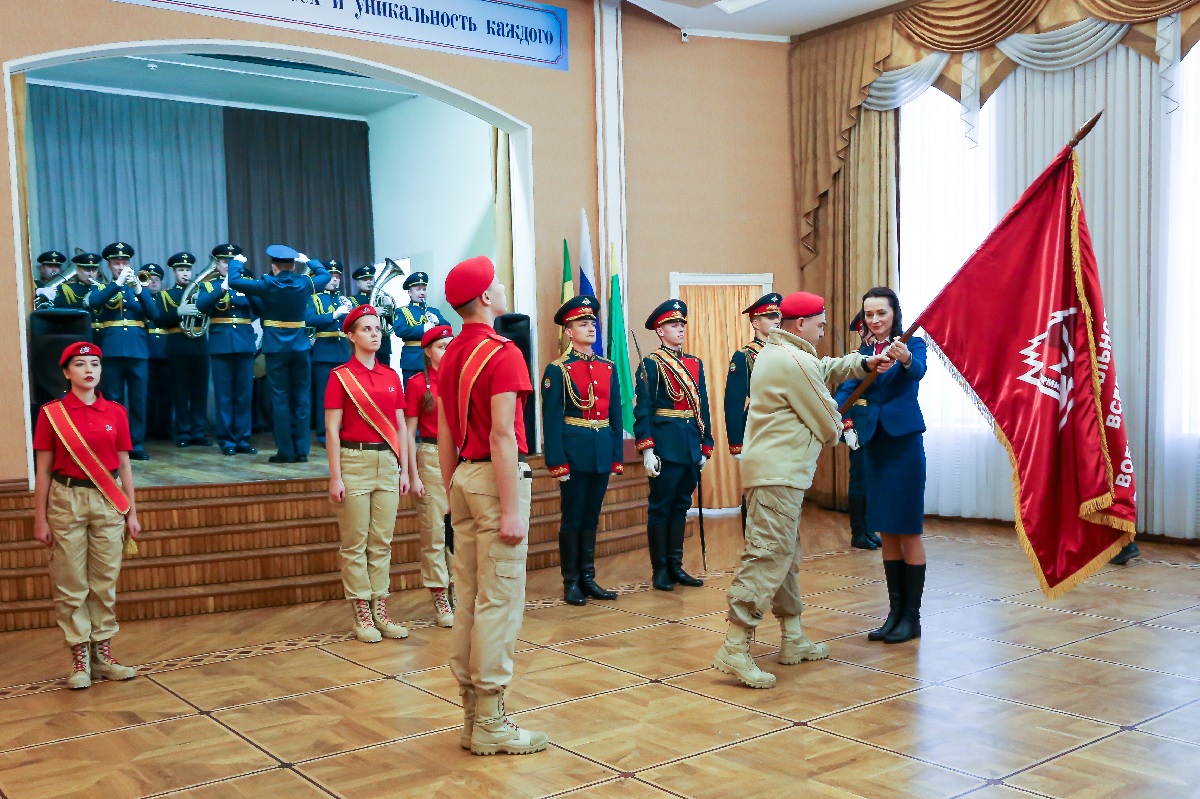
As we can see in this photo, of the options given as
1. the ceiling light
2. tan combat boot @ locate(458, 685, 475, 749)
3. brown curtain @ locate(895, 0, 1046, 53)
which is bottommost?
tan combat boot @ locate(458, 685, 475, 749)

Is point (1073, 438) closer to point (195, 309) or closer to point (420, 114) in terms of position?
point (195, 309)

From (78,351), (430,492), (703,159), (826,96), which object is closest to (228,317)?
(430,492)

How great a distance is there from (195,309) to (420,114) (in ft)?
11.7

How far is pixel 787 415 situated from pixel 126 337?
233 inches

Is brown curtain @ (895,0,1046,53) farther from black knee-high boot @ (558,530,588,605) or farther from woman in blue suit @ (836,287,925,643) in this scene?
black knee-high boot @ (558,530,588,605)

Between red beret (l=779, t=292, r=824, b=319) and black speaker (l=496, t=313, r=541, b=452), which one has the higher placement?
red beret (l=779, t=292, r=824, b=319)

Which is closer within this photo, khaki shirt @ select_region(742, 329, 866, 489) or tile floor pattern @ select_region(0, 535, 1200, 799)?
tile floor pattern @ select_region(0, 535, 1200, 799)

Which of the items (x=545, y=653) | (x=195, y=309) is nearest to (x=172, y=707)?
(x=545, y=653)

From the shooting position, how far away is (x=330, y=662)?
4.66m

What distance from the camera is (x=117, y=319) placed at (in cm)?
815

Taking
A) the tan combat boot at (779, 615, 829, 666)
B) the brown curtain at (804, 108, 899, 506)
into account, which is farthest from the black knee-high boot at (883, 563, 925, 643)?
the brown curtain at (804, 108, 899, 506)

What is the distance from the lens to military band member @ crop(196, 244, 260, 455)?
27.2 ft

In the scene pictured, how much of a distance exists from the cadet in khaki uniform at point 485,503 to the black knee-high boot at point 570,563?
229 cm

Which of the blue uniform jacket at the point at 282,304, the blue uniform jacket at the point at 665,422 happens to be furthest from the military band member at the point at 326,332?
the blue uniform jacket at the point at 665,422
